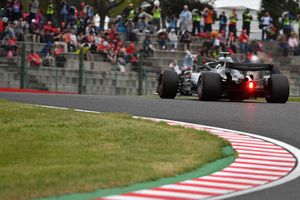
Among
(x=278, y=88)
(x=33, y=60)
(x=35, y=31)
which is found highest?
(x=35, y=31)

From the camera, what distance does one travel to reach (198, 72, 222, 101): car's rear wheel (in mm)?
22531

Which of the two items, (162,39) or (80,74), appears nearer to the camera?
(80,74)

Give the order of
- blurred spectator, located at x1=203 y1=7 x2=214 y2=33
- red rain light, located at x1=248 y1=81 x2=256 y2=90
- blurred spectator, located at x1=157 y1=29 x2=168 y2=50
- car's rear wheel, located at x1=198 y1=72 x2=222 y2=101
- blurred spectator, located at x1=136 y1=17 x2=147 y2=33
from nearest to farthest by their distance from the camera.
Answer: car's rear wheel, located at x1=198 y1=72 x2=222 y2=101
red rain light, located at x1=248 y1=81 x2=256 y2=90
blurred spectator, located at x1=157 y1=29 x2=168 y2=50
blurred spectator, located at x1=136 y1=17 x2=147 y2=33
blurred spectator, located at x1=203 y1=7 x2=214 y2=33

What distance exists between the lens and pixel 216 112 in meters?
18.9

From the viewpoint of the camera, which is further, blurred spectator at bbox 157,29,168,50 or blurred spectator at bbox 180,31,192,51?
blurred spectator at bbox 180,31,192,51

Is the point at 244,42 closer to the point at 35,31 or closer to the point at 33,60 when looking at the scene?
the point at 35,31

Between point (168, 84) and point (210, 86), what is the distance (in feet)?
6.98

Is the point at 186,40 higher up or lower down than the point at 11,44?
higher up

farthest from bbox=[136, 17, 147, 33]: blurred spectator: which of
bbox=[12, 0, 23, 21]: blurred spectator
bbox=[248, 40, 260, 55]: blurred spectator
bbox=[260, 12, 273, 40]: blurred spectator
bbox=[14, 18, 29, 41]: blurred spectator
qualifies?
bbox=[260, 12, 273, 40]: blurred spectator

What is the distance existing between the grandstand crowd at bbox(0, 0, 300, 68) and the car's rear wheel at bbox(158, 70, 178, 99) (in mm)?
7803

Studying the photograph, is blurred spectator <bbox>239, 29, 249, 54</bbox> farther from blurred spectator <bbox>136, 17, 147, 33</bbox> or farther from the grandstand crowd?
blurred spectator <bbox>136, 17, 147, 33</bbox>

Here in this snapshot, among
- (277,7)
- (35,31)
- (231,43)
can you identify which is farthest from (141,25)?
(277,7)

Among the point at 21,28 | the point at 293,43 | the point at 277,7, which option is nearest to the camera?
the point at 21,28

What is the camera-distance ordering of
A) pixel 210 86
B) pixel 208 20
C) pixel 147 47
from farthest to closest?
pixel 208 20
pixel 147 47
pixel 210 86
